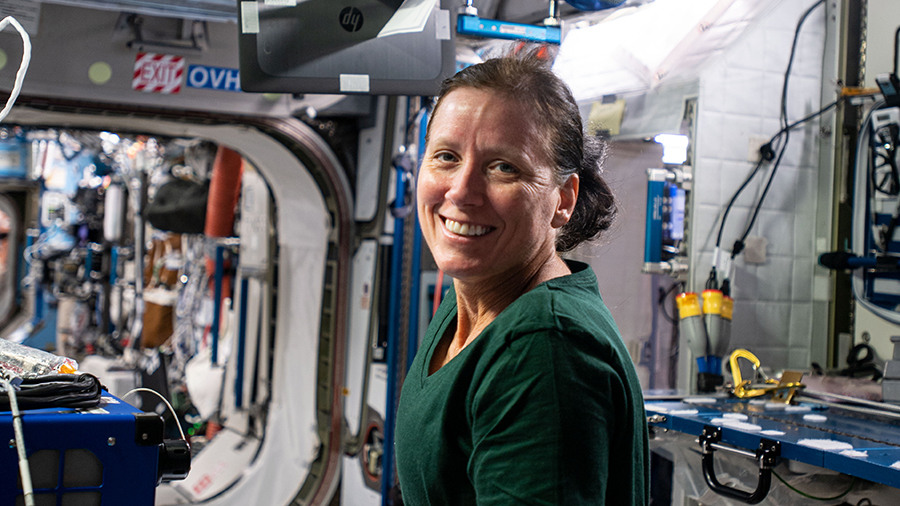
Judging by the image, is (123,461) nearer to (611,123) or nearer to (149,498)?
(149,498)

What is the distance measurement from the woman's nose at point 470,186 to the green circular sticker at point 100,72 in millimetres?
3193

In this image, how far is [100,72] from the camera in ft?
12.6

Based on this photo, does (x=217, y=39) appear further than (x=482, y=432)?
Yes

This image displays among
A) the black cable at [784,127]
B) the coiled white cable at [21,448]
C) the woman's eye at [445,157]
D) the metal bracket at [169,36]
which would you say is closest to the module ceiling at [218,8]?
the metal bracket at [169,36]

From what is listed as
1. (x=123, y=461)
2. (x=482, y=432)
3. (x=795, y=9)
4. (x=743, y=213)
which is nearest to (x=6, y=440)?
(x=123, y=461)

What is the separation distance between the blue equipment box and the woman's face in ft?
1.94

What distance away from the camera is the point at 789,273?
4172mm

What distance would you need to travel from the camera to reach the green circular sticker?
12.6 ft

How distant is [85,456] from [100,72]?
121 inches

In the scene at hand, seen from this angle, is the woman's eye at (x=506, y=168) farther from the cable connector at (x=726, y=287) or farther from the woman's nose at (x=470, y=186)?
the cable connector at (x=726, y=287)

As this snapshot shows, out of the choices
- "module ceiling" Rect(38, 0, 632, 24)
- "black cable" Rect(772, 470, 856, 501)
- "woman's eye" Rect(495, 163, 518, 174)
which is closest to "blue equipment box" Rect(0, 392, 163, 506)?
"woman's eye" Rect(495, 163, 518, 174)

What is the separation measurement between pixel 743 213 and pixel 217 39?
2.89 metres

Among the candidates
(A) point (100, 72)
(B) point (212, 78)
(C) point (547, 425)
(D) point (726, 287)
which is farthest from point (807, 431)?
(A) point (100, 72)

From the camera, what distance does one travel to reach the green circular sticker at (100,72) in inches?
151
